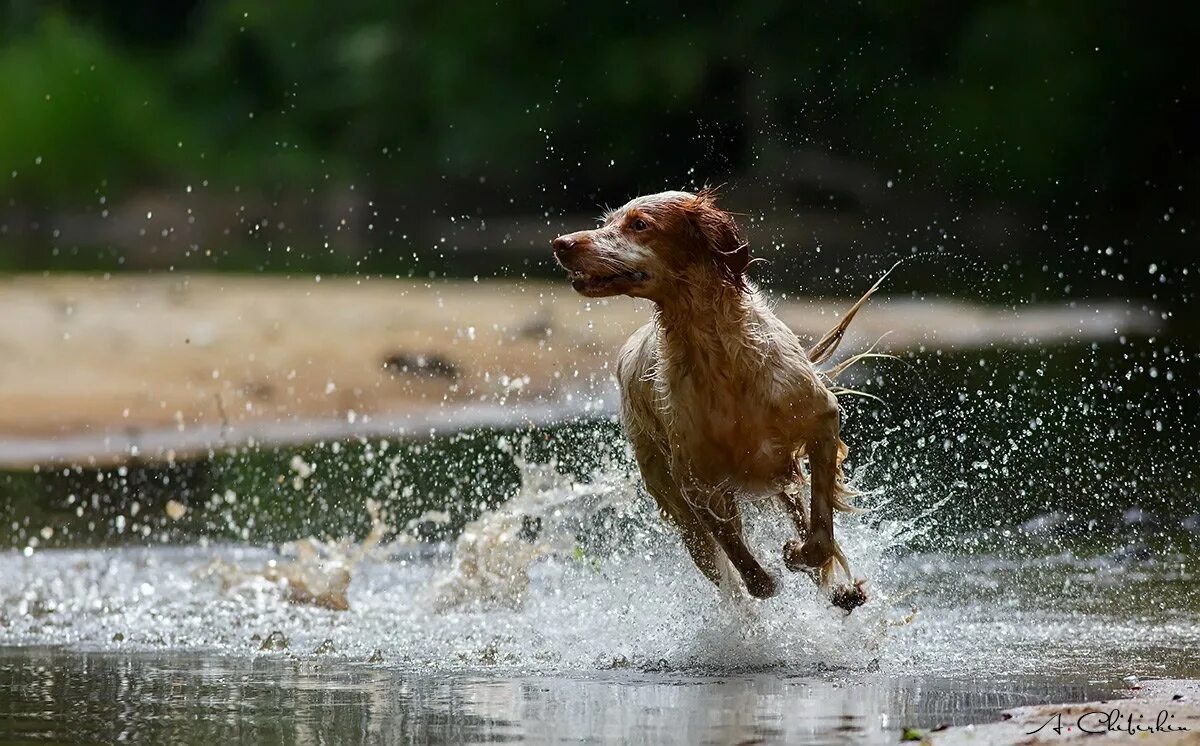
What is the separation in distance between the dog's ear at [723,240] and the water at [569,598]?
3.95 ft

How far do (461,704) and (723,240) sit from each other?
6.10 ft

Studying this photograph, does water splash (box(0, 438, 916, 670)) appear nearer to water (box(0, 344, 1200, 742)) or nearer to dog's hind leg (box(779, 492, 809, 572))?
water (box(0, 344, 1200, 742))

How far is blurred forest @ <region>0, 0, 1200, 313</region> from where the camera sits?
88.3 feet

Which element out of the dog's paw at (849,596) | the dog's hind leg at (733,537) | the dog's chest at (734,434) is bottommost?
the dog's paw at (849,596)

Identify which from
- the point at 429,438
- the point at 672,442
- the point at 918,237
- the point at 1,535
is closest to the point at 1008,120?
the point at 918,237

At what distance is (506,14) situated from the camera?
3397cm

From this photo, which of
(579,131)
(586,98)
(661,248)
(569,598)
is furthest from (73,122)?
(661,248)

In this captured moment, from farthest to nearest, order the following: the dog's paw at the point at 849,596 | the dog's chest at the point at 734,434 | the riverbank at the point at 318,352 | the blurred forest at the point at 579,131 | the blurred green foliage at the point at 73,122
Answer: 1. the blurred green foliage at the point at 73,122
2. the blurred forest at the point at 579,131
3. the riverbank at the point at 318,352
4. the dog's paw at the point at 849,596
5. the dog's chest at the point at 734,434

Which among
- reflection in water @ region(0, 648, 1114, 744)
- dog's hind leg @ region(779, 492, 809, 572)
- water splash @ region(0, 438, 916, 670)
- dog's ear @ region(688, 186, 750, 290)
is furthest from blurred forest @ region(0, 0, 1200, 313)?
reflection in water @ region(0, 648, 1114, 744)

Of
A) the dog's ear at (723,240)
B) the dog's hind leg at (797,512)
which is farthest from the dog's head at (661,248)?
the dog's hind leg at (797,512)

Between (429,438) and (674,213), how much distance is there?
24.9ft

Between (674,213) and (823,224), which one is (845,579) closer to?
(674,213)

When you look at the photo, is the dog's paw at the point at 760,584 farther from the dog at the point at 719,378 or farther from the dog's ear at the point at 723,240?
the dog's ear at the point at 723,240

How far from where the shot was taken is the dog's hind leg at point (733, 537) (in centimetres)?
688
